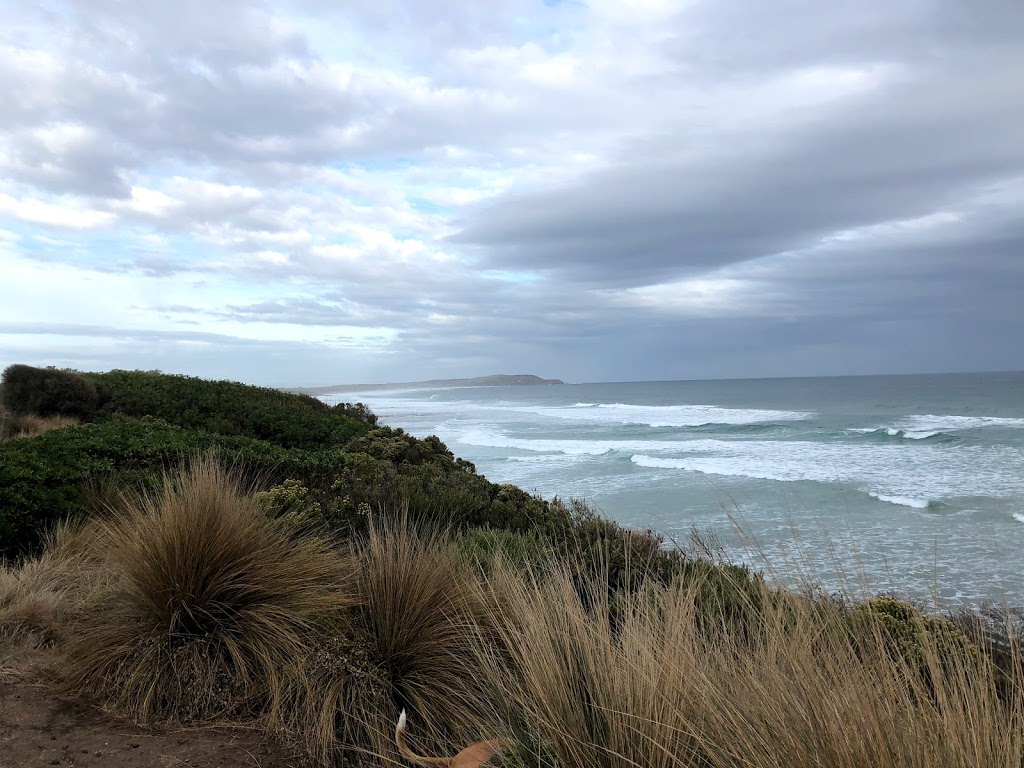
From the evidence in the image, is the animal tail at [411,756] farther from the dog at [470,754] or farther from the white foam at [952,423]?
the white foam at [952,423]

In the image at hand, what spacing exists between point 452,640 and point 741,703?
1.99 meters

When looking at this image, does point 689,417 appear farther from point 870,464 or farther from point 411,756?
point 411,756

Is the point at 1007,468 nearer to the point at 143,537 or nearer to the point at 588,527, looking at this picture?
the point at 588,527

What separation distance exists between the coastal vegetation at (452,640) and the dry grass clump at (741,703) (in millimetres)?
12

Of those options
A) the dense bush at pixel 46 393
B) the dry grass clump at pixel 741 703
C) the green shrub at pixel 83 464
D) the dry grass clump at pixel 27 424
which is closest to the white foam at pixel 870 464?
the green shrub at pixel 83 464

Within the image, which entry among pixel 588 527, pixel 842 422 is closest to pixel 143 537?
pixel 588 527

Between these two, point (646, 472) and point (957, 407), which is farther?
point (957, 407)

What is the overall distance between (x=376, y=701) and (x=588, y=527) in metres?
3.32

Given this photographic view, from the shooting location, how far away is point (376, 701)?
3574mm

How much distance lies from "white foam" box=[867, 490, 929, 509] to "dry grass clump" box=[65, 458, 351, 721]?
17.5 m

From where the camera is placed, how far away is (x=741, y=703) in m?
2.29

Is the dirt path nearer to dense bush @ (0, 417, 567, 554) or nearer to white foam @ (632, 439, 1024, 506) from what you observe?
dense bush @ (0, 417, 567, 554)

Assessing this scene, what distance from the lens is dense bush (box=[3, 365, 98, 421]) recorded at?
15180mm

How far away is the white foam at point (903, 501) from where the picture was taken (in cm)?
1803
